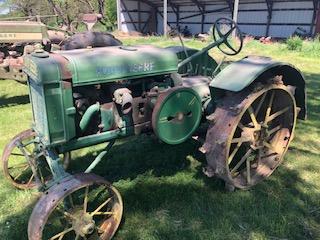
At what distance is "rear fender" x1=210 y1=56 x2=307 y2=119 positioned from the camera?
296cm

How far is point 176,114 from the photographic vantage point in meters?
3.05

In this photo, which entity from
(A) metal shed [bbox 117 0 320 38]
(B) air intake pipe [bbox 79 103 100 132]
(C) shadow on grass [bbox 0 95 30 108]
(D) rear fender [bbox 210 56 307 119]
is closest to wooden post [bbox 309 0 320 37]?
(A) metal shed [bbox 117 0 320 38]

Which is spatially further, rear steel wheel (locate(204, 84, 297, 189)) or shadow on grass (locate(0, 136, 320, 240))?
rear steel wheel (locate(204, 84, 297, 189))

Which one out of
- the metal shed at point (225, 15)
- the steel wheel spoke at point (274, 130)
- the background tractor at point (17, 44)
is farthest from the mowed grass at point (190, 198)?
the metal shed at point (225, 15)

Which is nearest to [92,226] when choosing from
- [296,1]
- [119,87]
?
[119,87]

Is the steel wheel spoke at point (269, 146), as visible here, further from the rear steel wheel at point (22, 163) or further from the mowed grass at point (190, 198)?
the rear steel wheel at point (22, 163)

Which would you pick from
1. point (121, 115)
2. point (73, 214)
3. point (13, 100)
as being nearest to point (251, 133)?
point (121, 115)

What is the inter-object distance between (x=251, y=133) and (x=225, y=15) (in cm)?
1711

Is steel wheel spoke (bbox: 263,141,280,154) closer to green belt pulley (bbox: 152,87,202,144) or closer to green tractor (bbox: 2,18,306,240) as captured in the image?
green tractor (bbox: 2,18,306,240)

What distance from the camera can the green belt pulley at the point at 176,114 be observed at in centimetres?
294

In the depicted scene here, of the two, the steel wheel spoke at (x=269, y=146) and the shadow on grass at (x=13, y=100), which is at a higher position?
the steel wheel spoke at (x=269, y=146)

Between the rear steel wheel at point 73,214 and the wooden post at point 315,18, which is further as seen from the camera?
the wooden post at point 315,18

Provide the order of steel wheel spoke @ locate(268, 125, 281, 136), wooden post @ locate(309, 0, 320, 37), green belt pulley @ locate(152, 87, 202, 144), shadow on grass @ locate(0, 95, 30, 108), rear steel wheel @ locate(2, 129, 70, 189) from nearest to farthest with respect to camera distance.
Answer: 1. green belt pulley @ locate(152, 87, 202, 144)
2. rear steel wheel @ locate(2, 129, 70, 189)
3. steel wheel spoke @ locate(268, 125, 281, 136)
4. shadow on grass @ locate(0, 95, 30, 108)
5. wooden post @ locate(309, 0, 320, 37)

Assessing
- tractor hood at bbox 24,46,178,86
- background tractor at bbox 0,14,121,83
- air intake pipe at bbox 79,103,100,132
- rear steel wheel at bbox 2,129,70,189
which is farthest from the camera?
background tractor at bbox 0,14,121,83
